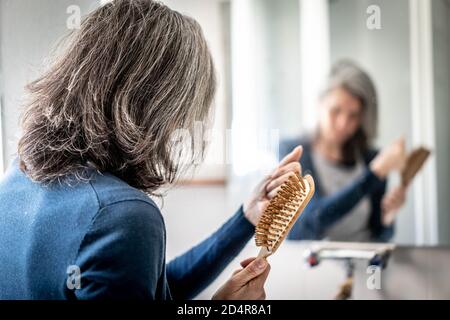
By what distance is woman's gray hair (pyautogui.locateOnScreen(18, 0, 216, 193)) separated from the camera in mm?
458

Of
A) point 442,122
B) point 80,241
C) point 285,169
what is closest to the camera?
point 80,241

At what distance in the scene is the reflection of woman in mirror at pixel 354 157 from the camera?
1.05 meters

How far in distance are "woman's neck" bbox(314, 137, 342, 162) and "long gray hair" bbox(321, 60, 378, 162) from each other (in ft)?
0.05

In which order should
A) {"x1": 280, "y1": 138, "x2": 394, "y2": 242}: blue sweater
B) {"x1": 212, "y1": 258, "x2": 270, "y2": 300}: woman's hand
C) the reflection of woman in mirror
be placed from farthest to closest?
the reflection of woman in mirror, {"x1": 280, "y1": 138, "x2": 394, "y2": 242}: blue sweater, {"x1": 212, "y1": 258, "x2": 270, "y2": 300}: woman's hand

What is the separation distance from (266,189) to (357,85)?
621 millimetres

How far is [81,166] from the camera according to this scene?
17.9 inches

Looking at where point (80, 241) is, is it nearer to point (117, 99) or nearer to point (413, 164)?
point (117, 99)

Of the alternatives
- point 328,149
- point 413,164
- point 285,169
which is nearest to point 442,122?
point 413,164

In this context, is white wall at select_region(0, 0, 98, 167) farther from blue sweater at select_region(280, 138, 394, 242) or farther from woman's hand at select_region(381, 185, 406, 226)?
woman's hand at select_region(381, 185, 406, 226)

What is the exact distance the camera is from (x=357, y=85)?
1071 mm

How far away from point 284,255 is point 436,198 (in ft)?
1.73

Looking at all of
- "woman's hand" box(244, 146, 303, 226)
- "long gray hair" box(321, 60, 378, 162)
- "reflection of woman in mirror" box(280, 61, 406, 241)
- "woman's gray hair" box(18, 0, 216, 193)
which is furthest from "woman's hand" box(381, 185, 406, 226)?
"woman's gray hair" box(18, 0, 216, 193)
